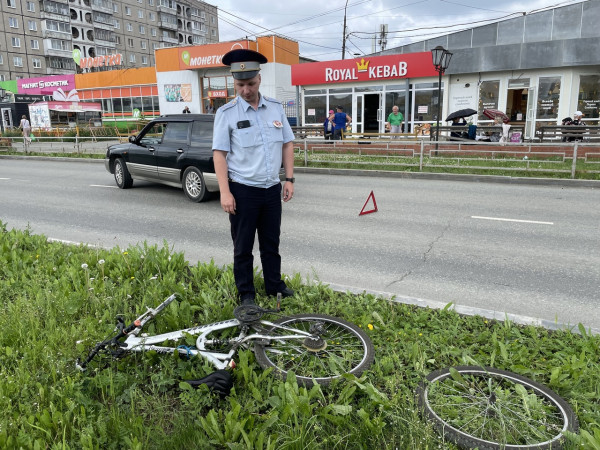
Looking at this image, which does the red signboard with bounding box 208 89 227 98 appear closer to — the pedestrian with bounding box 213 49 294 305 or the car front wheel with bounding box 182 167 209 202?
the car front wheel with bounding box 182 167 209 202

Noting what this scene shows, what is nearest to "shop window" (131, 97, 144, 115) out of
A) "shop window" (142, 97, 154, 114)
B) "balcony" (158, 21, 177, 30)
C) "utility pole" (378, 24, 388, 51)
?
"shop window" (142, 97, 154, 114)

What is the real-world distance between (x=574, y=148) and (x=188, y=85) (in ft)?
104

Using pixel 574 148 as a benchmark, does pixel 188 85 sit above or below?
above

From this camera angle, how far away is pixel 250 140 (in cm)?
366

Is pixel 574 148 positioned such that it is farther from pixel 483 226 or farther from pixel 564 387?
pixel 564 387

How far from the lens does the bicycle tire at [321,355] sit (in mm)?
2939

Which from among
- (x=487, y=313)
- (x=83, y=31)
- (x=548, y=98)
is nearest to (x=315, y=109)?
(x=548, y=98)

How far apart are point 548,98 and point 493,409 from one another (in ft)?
76.0

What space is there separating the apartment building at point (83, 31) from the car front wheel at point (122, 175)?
205ft

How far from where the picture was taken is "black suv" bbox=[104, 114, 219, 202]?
956 cm

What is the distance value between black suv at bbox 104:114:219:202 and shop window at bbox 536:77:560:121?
18.6 meters

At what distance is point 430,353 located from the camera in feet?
10.7

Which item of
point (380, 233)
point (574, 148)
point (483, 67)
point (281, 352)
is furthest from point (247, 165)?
point (483, 67)

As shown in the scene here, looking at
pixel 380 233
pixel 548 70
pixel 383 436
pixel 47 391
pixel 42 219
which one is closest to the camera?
pixel 383 436
